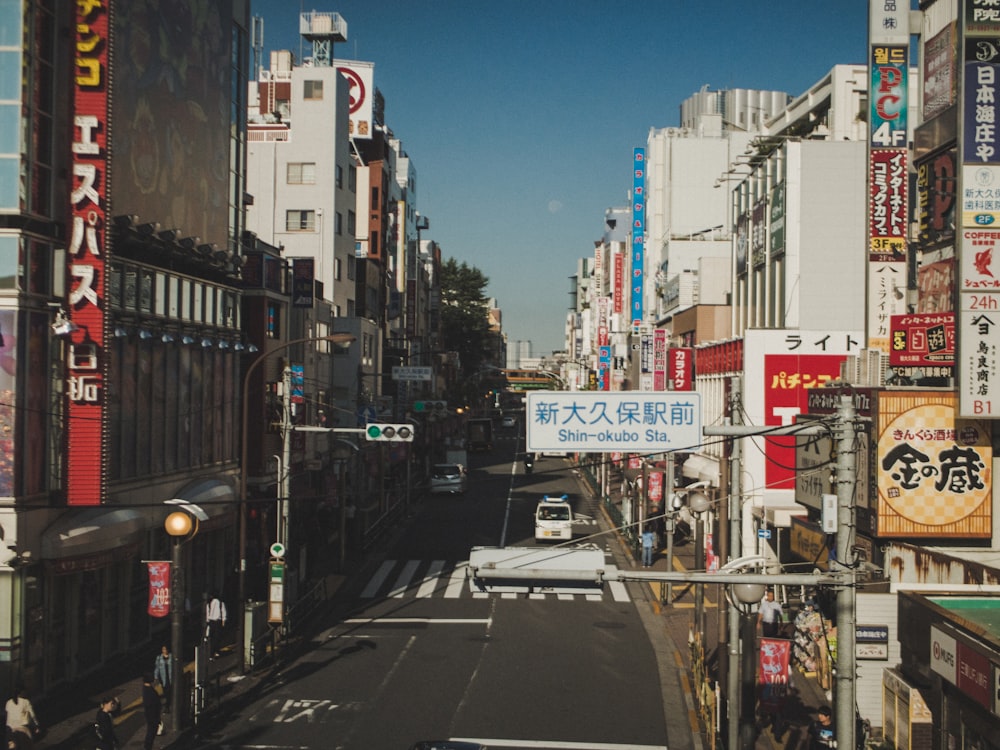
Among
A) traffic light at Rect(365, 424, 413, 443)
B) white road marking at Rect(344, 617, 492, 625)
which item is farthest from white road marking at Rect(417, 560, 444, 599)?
traffic light at Rect(365, 424, 413, 443)

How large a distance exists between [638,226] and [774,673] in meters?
52.7

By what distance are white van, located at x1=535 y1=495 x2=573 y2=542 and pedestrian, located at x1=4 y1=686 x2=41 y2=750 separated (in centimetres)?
2810

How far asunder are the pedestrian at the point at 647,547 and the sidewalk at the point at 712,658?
0.37 m

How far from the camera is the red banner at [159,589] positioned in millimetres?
22141

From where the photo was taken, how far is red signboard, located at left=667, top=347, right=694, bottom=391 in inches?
1972

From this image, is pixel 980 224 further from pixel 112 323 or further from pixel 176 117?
pixel 176 117

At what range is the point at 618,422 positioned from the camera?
13.1 m

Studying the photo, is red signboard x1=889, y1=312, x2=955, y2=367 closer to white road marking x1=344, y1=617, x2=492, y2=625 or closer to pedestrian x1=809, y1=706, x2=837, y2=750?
pedestrian x1=809, y1=706, x2=837, y2=750

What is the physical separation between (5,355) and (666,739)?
53.1 ft

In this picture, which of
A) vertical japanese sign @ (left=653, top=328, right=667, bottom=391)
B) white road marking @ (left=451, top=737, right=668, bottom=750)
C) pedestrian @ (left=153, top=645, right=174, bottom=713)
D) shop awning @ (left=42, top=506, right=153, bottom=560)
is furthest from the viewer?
vertical japanese sign @ (left=653, top=328, right=667, bottom=391)

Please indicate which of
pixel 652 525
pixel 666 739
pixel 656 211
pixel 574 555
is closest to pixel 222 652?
pixel 666 739

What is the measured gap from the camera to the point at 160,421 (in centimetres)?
3005

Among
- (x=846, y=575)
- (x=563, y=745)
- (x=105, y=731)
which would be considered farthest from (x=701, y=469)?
(x=846, y=575)

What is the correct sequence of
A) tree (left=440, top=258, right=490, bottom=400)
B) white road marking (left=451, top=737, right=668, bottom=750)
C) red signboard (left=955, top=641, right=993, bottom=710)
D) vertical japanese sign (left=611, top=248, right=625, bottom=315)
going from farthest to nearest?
tree (left=440, top=258, right=490, bottom=400)
vertical japanese sign (left=611, top=248, right=625, bottom=315)
white road marking (left=451, top=737, right=668, bottom=750)
red signboard (left=955, top=641, right=993, bottom=710)
